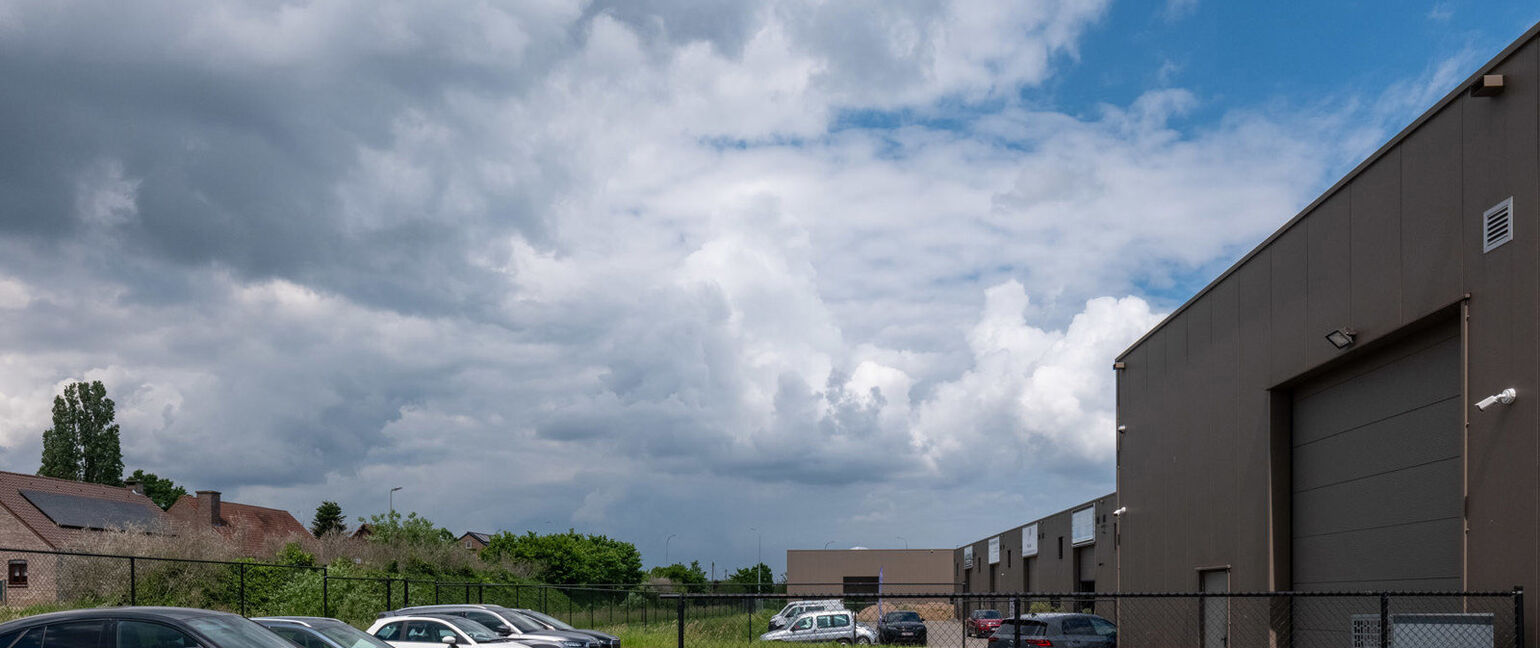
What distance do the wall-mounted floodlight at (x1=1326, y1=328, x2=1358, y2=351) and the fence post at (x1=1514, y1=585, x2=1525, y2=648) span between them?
4.94 meters

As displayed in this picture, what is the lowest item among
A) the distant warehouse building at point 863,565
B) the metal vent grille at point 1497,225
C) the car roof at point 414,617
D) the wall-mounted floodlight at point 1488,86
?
the distant warehouse building at point 863,565

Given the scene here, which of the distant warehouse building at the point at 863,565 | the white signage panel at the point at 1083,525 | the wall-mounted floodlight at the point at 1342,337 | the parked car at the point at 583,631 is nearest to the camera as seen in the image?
the wall-mounted floodlight at the point at 1342,337

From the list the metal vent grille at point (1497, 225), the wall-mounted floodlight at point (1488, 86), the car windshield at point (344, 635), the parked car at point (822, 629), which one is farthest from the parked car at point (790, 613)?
the wall-mounted floodlight at point (1488, 86)

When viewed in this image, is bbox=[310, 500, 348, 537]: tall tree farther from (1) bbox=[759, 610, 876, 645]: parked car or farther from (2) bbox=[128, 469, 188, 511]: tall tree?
(1) bbox=[759, 610, 876, 645]: parked car

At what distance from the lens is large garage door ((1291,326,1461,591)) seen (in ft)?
52.5

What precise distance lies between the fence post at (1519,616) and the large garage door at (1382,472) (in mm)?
2173

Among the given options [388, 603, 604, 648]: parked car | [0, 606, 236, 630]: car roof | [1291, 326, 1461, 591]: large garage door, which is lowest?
[388, 603, 604, 648]: parked car

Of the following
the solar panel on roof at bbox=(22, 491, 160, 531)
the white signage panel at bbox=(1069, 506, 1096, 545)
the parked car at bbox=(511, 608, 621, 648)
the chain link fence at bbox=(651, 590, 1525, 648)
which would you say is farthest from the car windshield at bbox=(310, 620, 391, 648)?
the solar panel on roof at bbox=(22, 491, 160, 531)

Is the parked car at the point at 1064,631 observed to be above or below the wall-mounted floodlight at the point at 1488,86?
below

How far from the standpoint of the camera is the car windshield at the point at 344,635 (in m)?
14.5

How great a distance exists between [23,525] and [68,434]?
120 ft

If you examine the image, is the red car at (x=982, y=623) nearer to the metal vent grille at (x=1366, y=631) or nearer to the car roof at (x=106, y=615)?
the metal vent grille at (x=1366, y=631)

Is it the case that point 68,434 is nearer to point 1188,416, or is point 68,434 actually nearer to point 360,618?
point 360,618

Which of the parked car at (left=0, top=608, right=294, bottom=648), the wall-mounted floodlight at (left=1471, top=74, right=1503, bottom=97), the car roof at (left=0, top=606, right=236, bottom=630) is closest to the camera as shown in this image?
the parked car at (left=0, top=608, right=294, bottom=648)
